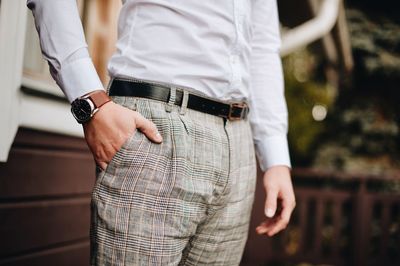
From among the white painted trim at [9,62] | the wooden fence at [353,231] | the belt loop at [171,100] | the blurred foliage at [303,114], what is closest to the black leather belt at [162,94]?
the belt loop at [171,100]

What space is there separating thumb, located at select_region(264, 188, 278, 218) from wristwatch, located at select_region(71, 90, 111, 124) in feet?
1.70

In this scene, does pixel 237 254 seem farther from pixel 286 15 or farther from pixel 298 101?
pixel 298 101

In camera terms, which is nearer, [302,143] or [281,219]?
[281,219]

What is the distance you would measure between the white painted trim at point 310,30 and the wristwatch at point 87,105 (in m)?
4.15

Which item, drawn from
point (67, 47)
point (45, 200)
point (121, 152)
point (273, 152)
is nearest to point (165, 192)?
point (121, 152)

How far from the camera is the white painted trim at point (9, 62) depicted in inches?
68.2

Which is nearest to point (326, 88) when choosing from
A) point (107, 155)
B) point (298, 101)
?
point (298, 101)

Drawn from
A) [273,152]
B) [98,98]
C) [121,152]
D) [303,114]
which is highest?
[98,98]

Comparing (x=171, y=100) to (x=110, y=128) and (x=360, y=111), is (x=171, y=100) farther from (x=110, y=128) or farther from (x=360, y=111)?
(x=360, y=111)

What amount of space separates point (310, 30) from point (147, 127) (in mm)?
4519

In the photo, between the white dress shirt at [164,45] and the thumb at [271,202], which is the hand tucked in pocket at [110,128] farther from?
the thumb at [271,202]

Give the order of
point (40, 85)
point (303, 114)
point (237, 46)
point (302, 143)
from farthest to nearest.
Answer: point (303, 114) < point (302, 143) < point (40, 85) < point (237, 46)

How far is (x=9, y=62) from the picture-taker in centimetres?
179

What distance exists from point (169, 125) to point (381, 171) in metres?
7.37
